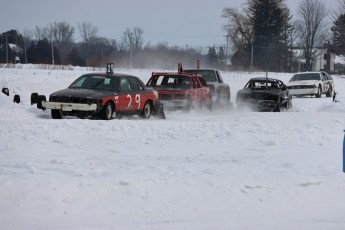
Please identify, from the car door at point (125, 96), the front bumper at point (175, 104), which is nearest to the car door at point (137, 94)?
the car door at point (125, 96)

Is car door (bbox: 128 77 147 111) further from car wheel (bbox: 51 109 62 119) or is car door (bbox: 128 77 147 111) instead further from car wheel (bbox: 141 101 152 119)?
car wheel (bbox: 51 109 62 119)

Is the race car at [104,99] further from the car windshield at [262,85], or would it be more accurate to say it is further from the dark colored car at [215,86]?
the car windshield at [262,85]

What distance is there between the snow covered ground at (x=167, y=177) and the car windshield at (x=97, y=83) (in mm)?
3460

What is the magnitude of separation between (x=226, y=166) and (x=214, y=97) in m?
12.3

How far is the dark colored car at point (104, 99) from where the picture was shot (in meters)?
13.0

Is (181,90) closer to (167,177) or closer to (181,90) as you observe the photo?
(181,90)

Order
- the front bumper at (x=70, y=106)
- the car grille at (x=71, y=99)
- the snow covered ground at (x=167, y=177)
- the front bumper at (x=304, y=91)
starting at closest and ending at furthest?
the snow covered ground at (x=167, y=177) → the front bumper at (x=70, y=106) → the car grille at (x=71, y=99) → the front bumper at (x=304, y=91)

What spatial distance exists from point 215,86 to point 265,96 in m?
2.00

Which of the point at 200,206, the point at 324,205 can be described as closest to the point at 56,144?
the point at 200,206

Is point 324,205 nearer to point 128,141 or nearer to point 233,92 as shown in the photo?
point 128,141

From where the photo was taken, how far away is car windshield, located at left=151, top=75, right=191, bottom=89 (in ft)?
57.2

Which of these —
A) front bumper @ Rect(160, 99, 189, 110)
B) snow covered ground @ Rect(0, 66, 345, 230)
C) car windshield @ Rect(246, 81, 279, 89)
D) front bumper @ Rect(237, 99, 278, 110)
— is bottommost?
snow covered ground @ Rect(0, 66, 345, 230)

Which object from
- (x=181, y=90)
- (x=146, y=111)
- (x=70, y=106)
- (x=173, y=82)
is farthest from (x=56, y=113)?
(x=173, y=82)

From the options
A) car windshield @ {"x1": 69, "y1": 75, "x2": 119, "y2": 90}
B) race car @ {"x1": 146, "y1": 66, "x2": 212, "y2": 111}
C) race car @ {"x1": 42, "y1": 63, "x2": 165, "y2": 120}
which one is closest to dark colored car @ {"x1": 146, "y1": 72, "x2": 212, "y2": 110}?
race car @ {"x1": 146, "y1": 66, "x2": 212, "y2": 111}
